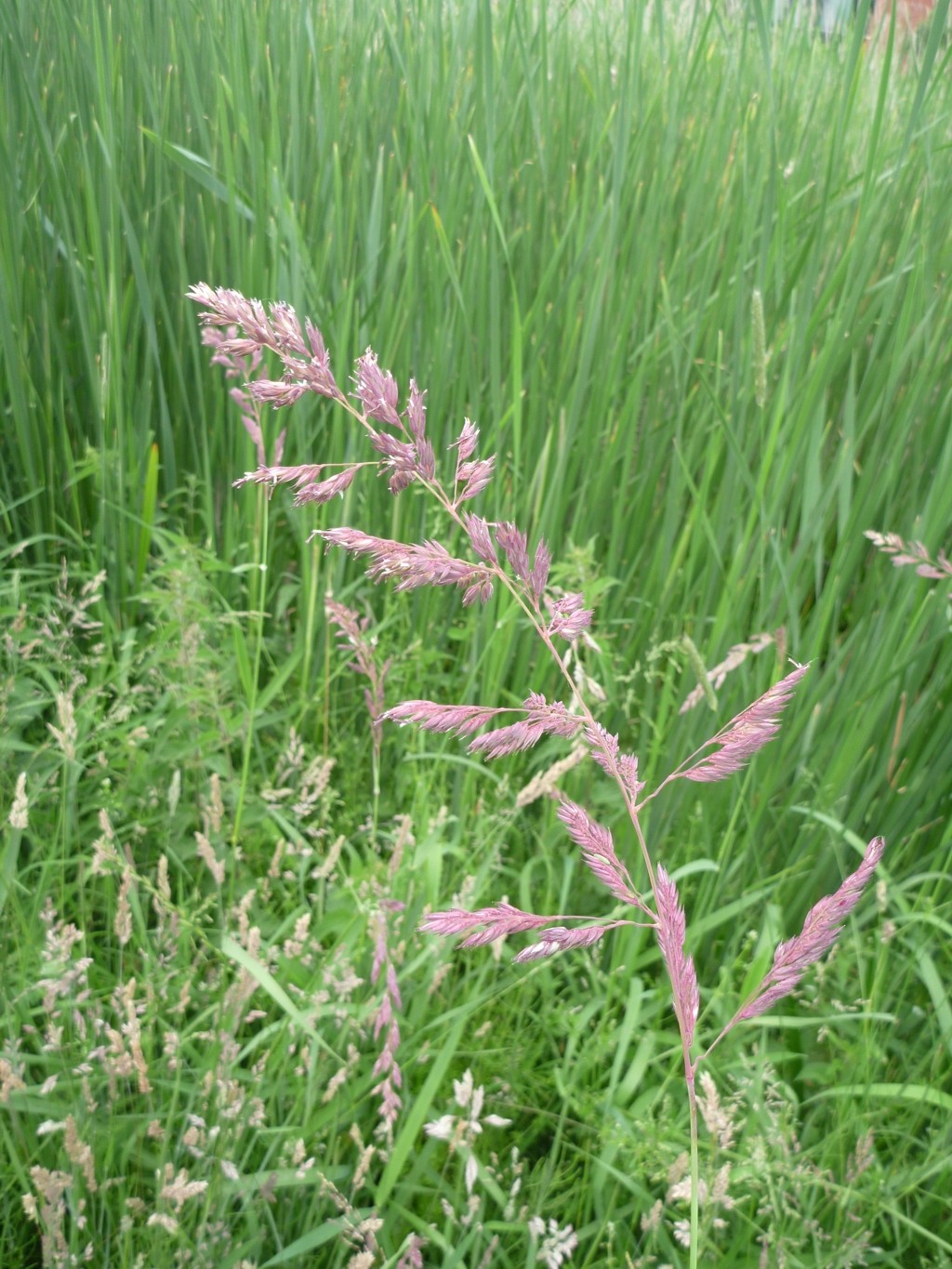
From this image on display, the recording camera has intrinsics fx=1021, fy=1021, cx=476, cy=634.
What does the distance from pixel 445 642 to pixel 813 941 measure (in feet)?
3.90

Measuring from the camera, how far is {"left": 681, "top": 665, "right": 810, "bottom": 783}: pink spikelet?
1.64 ft

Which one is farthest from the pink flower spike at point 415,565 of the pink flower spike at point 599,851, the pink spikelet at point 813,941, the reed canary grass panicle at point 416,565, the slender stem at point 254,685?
the slender stem at point 254,685

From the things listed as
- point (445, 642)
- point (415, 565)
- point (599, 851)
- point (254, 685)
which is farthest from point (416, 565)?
point (445, 642)

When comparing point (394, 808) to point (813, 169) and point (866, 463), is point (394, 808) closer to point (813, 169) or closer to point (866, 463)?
point (866, 463)

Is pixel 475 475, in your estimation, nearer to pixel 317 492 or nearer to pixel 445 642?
pixel 317 492

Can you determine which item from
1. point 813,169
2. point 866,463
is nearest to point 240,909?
point 866,463

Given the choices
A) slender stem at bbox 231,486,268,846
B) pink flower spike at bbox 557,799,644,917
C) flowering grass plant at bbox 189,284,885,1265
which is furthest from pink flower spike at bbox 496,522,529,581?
slender stem at bbox 231,486,268,846

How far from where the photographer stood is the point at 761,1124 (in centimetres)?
107

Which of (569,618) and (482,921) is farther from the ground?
(569,618)

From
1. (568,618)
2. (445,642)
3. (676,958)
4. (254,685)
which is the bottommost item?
(445,642)

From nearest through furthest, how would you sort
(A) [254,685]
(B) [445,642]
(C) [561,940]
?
(C) [561,940]
(A) [254,685]
(B) [445,642]

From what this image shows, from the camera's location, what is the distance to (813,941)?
19.1 inches

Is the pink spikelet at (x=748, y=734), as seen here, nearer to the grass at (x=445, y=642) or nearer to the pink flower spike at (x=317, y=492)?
the pink flower spike at (x=317, y=492)

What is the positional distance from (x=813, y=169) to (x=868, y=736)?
1.43 m
